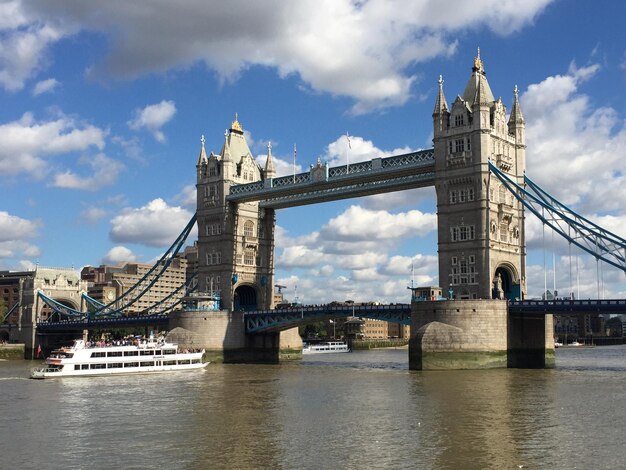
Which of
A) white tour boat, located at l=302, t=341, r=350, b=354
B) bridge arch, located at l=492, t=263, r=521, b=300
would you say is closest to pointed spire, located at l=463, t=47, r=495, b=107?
bridge arch, located at l=492, t=263, r=521, b=300

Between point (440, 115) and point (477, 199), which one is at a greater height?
point (440, 115)

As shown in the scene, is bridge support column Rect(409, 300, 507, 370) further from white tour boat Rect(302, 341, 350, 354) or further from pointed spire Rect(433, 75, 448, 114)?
white tour boat Rect(302, 341, 350, 354)

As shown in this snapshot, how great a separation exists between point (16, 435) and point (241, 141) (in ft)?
272

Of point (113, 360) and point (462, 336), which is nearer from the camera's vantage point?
point (462, 336)

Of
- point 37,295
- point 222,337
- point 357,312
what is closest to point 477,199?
point 357,312

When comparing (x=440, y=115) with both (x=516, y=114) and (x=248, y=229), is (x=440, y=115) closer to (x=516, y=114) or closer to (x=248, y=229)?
(x=516, y=114)

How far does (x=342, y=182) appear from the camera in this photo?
10000 centimetres

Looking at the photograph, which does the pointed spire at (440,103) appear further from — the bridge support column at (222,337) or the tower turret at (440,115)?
Result: the bridge support column at (222,337)

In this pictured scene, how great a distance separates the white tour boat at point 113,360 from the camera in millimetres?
79000

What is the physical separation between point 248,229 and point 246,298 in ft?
34.3

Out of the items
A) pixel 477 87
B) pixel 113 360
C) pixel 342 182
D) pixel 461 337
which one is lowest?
pixel 113 360

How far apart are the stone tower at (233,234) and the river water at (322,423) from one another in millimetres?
43092

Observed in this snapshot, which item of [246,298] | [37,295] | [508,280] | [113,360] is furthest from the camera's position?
[37,295]

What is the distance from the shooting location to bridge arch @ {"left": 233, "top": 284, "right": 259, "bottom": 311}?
116 meters
